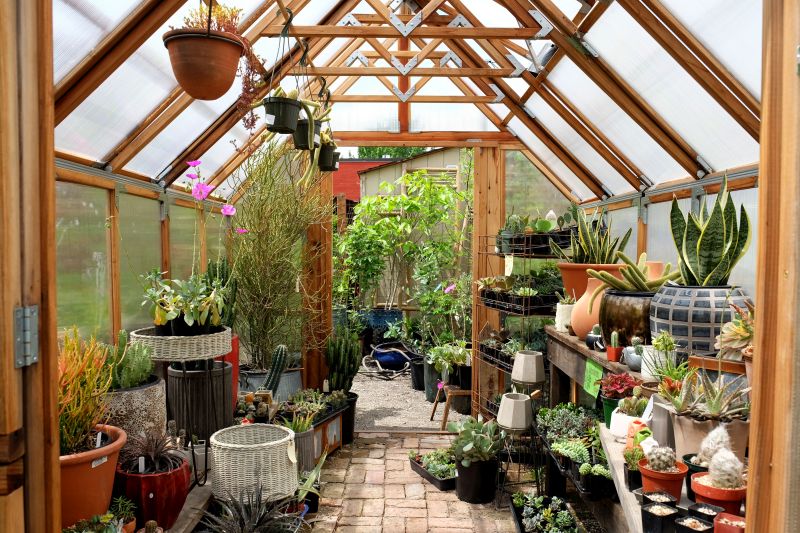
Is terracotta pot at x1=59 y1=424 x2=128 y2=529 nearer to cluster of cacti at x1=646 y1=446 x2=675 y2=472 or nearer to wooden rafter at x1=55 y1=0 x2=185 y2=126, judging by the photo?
wooden rafter at x1=55 y1=0 x2=185 y2=126

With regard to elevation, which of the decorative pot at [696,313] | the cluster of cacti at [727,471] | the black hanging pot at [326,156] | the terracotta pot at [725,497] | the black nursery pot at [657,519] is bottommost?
the black nursery pot at [657,519]

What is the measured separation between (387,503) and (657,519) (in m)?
2.87

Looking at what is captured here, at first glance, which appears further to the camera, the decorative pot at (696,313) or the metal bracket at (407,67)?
the metal bracket at (407,67)

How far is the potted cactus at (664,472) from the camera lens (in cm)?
121

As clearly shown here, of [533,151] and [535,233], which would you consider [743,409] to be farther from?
[533,151]

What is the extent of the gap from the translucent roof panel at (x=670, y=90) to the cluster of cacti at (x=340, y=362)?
10.4ft

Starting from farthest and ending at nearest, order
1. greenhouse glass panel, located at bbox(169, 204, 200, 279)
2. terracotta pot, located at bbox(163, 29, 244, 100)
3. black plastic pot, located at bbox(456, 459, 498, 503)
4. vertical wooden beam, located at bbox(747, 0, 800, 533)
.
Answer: greenhouse glass panel, located at bbox(169, 204, 200, 279) < black plastic pot, located at bbox(456, 459, 498, 503) < terracotta pot, located at bbox(163, 29, 244, 100) < vertical wooden beam, located at bbox(747, 0, 800, 533)

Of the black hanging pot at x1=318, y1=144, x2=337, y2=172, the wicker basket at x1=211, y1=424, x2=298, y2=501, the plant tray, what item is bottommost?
the plant tray

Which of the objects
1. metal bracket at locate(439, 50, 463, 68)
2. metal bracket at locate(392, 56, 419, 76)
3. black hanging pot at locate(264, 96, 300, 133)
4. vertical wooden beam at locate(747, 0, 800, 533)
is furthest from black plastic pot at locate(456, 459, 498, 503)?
vertical wooden beam at locate(747, 0, 800, 533)

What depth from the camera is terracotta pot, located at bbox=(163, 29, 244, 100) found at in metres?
2.40

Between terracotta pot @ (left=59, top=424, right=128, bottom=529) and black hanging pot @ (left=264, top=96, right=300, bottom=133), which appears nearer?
terracotta pot @ (left=59, top=424, right=128, bottom=529)

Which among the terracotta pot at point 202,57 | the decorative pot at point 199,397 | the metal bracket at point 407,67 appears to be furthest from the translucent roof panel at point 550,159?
the decorative pot at point 199,397

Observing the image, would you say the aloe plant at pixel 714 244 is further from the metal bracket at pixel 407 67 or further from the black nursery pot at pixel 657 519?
the metal bracket at pixel 407 67

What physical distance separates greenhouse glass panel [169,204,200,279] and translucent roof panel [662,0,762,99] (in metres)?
3.44
